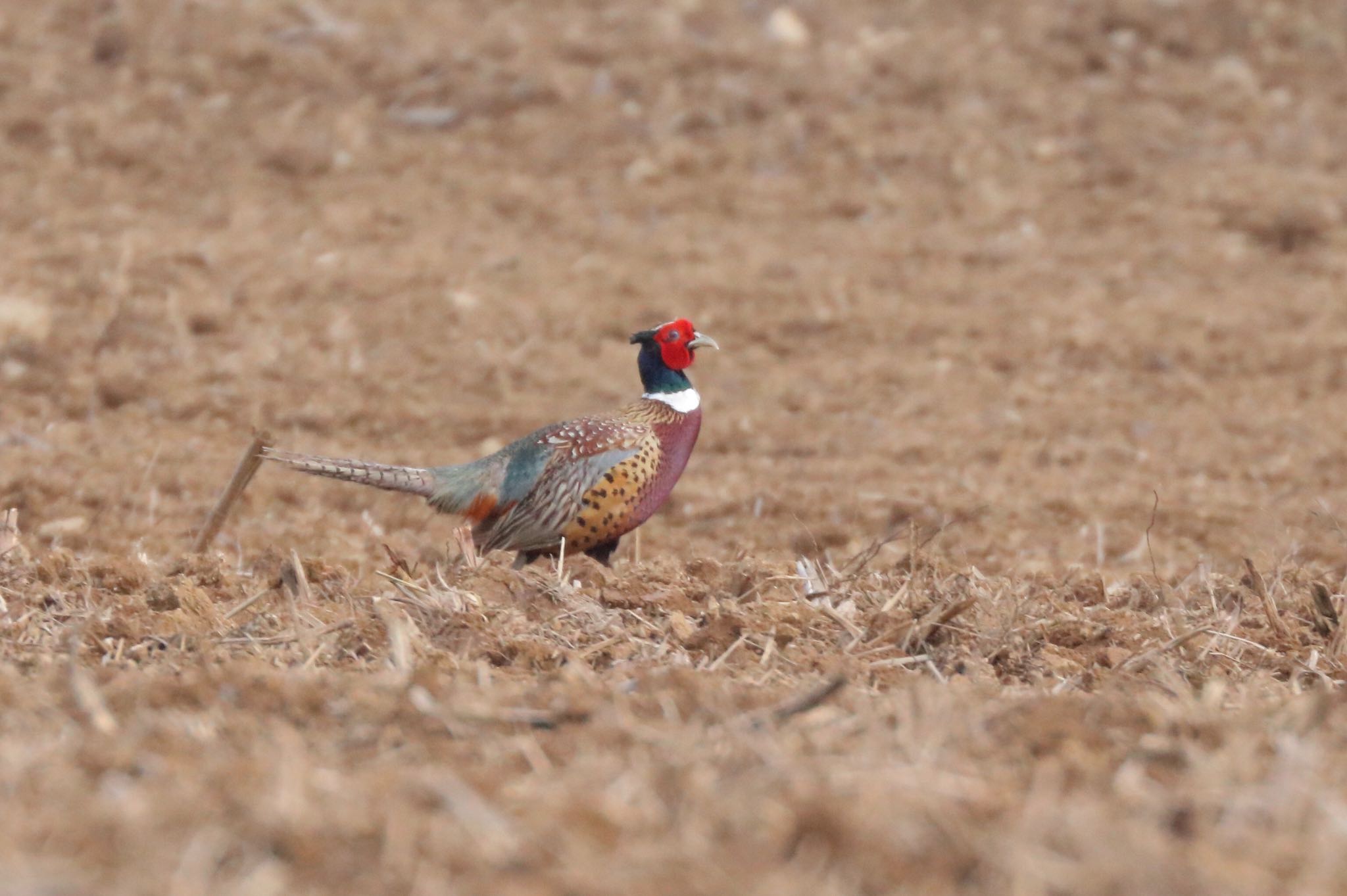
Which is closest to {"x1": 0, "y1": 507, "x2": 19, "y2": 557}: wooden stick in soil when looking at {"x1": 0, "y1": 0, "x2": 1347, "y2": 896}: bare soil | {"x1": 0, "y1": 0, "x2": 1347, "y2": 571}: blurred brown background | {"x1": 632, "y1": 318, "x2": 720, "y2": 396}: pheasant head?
{"x1": 0, "y1": 0, "x2": 1347, "y2": 896}: bare soil

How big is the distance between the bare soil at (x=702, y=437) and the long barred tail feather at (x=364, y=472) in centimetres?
34

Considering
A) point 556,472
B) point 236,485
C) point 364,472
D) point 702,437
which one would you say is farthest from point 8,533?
point 702,437

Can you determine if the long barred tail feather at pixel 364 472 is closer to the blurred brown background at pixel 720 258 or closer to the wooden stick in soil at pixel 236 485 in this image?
the wooden stick in soil at pixel 236 485

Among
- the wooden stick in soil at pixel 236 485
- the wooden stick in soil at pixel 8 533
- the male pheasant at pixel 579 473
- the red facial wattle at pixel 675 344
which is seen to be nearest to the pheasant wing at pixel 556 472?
the male pheasant at pixel 579 473

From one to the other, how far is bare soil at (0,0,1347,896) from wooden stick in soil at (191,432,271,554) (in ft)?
0.55

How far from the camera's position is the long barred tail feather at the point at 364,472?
5.40 meters

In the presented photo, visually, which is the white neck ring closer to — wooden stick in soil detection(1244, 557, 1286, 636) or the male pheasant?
the male pheasant

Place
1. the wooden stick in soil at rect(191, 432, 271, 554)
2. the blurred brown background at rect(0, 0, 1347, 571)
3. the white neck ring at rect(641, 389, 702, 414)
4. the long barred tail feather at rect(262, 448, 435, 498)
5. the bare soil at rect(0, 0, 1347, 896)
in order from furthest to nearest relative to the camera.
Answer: the blurred brown background at rect(0, 0, 1347, 571)
the white neck ring at rect(641, 389, 702, 414)
the long barred tail feather at rect(262, 448, 435, 498)
the wooden stick in soil at rect(191, 432, 271, 554)
the bare soil at rect(0, 0, 1347, 896)

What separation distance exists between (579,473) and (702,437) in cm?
308

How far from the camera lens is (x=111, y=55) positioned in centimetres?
1234

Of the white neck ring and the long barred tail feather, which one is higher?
the white neck ring

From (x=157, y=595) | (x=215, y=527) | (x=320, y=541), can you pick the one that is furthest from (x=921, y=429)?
(x=157, y=595)

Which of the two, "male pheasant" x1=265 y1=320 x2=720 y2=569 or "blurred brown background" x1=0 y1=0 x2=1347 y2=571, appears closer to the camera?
"male pheasant" x1=265 y1=320 x2=720 y2=569

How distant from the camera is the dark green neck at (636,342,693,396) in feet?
19.2
